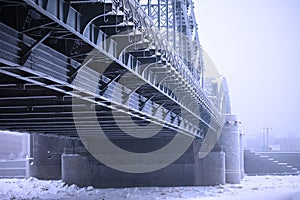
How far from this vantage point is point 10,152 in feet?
371

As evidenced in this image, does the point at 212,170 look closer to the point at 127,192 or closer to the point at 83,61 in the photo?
the point at 127,192

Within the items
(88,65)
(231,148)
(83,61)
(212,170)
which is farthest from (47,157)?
(83,61)

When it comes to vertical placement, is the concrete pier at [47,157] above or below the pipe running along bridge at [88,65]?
below

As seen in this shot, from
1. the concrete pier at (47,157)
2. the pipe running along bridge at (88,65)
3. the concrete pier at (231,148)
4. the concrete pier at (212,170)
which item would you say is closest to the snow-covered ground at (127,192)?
Result: the concrete pier at (212,170)

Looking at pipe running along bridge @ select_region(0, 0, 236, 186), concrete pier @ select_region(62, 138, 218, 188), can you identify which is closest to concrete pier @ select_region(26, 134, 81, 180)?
concrete pier @ select_region(62, 138, 218, 188)

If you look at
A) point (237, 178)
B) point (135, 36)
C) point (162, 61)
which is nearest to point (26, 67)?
point (135, 36)

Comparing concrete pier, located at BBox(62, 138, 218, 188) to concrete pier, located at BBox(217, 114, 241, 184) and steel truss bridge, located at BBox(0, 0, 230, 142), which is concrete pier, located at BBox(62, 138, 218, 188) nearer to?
concrete pier, located at BBox(217, 114, 241, 184)

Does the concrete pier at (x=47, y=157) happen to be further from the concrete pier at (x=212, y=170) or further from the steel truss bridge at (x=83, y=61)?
the steel truss bridge at (x=83, y=61)

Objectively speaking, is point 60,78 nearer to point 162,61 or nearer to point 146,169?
point 162,61

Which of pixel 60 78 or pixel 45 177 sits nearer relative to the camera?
pixel 60 78

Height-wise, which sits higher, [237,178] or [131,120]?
[131,120]

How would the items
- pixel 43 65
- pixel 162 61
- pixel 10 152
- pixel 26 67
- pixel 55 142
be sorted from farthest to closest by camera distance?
pixel 10 152 → pixel 55 142 → pixel 162 61 → pixel 43 65 → pixel 26 67

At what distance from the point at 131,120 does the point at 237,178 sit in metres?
23.6

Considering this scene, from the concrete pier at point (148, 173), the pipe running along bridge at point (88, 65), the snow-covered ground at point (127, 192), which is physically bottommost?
the snow-covered ground at point (127, 192)
